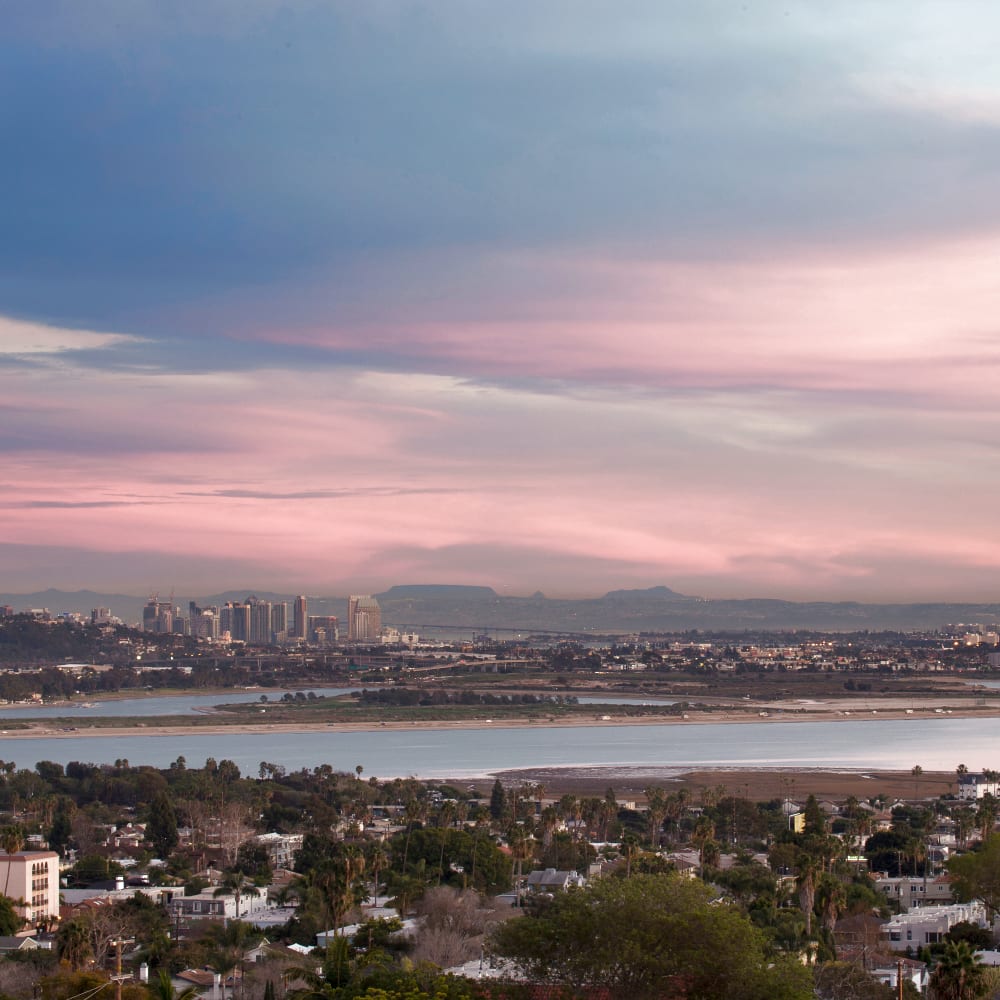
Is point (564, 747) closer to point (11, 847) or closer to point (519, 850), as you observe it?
point (519, 850)

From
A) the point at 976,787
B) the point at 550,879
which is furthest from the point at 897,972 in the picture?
the point at 976,787

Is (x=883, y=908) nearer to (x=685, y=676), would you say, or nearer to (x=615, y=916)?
(x=615, y=916)

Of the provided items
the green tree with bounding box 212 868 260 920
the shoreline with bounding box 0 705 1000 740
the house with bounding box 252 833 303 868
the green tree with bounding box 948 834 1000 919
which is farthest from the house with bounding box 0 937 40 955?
the shoreline with bounding box 0 705 1000 740

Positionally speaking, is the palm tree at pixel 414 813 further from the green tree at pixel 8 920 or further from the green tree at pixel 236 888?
the green tree at pixel 8 920

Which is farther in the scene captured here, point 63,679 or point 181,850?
point 63,679

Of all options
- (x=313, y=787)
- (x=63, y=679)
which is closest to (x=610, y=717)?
(x=313, y=787)

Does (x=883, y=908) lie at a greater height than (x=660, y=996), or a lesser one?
lesser

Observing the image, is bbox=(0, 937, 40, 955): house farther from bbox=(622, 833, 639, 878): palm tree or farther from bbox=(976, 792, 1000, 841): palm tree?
bbox=(976, 792, 1000, 841): palm tree
